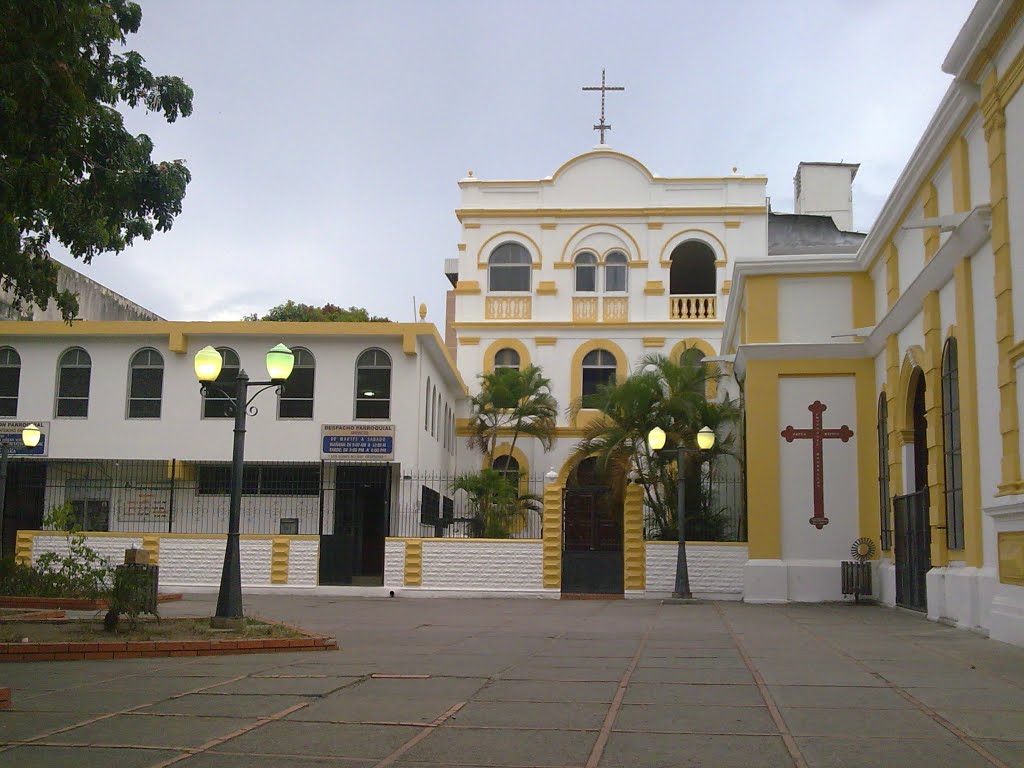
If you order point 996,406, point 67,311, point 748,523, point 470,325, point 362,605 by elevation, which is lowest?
point 362,605

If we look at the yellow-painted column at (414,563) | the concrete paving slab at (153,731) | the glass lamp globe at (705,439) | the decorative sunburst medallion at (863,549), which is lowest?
the concrete paving slab at (153,731)

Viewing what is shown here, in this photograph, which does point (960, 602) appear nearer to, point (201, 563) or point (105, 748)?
point (105, 748)

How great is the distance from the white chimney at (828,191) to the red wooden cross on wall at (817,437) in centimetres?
2109

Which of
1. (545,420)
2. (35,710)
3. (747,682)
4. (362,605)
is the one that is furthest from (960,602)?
(545,420)

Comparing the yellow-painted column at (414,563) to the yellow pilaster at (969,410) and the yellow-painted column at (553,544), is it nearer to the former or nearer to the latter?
the yellow-painted column at (553,544)

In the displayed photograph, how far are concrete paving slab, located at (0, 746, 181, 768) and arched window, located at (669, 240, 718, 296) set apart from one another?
106 ft

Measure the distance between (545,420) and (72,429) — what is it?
13038 mm

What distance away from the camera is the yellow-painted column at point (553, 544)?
24.0 m

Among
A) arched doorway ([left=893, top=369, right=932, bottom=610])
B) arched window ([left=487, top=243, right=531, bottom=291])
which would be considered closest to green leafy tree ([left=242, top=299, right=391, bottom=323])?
arched window ([left=487, top=243, right=531, bottom=291])

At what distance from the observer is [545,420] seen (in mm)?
33438

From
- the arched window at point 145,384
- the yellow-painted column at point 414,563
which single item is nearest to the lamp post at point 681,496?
the yellow-painted column at point 414,563

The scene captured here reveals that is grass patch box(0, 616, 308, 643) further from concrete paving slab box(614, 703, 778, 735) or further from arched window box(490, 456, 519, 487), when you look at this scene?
arched window box(490, 456, 519, 487)

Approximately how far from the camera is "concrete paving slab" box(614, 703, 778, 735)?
7.22m

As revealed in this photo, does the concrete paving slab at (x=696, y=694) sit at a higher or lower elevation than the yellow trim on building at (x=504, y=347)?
lower
